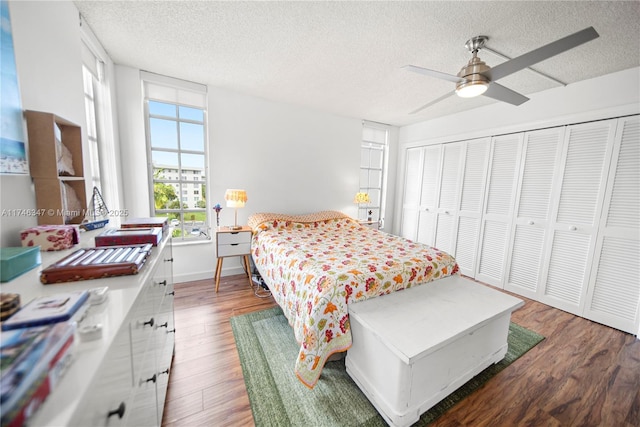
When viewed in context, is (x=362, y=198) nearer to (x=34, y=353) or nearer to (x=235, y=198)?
(x=235, y=198)

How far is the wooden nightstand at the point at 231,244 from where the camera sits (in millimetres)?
2713

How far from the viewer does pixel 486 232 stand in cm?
324

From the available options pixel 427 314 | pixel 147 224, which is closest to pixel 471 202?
pixel 427 314

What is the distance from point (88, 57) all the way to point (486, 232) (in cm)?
481

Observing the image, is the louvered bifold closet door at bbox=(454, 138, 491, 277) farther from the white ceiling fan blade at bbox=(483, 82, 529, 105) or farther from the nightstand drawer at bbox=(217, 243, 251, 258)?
the nightstand drawer at bbox=(217, 243, 251, 258)

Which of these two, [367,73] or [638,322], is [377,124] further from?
[638,322]

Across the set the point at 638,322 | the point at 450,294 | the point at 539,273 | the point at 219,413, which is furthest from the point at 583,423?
the point at 219,413

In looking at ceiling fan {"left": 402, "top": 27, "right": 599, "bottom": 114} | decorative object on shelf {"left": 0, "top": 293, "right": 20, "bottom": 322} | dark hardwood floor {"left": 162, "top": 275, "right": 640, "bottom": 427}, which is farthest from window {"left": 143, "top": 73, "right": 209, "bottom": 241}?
ceiling fan {"left": 402, "top": 27, "right": 599, "bottom": 114}

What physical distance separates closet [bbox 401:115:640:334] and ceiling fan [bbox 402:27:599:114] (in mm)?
1229

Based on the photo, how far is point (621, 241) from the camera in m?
2.22

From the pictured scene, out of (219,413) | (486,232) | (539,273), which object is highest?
(486,232)

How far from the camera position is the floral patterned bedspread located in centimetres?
147

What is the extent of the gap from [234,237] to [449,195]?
10.8 feet

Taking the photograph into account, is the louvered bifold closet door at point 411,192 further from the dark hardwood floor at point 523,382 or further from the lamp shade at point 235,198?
the lamp shade at point 235,198
